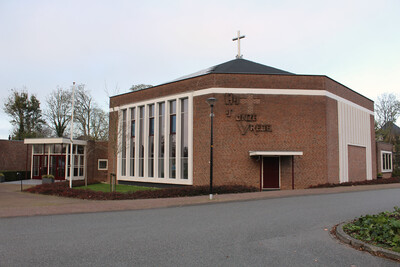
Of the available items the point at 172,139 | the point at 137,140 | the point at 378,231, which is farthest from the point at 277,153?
the point at 378,231

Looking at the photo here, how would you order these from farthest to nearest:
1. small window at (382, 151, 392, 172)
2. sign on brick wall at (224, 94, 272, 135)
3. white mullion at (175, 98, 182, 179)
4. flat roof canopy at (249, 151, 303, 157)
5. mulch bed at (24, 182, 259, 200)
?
small window at (382, 151, 392, 172)
white mullion at (175, 98, 182, 179)
sign on brick wall at (224, 94, 272, 135)
flat roof canopy at (249, 151, 303, 157)
mulch bed at (24, 182, 259, 200)

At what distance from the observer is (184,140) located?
2198cm

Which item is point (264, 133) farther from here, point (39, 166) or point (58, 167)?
point (39, 166)

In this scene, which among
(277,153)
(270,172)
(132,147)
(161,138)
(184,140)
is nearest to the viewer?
(277,153)

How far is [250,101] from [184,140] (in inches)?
206

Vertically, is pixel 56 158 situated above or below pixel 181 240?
above

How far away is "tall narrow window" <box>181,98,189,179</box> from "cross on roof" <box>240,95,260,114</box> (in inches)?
163

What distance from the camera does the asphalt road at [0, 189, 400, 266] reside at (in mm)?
5461

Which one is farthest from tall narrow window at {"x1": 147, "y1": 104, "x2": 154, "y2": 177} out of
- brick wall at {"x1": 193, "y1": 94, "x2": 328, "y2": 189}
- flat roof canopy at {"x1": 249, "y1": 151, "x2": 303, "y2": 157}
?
flat roof canopy at {"x1": 249, "y1": 151, "x2": 303, "y2": 157}

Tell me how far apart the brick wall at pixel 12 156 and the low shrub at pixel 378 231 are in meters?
32.9

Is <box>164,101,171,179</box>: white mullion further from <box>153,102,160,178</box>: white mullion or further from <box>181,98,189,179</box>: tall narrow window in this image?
<box>181,98,189,179</box>: tall narrow window

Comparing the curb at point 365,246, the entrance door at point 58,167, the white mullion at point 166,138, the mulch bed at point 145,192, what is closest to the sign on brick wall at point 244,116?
the mulch bed at point 145,192

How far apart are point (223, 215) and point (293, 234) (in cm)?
350

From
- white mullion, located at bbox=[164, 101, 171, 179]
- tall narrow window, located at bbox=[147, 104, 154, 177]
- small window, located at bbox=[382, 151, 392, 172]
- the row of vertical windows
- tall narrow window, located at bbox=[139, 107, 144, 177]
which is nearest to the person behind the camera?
the row of vertical windows
